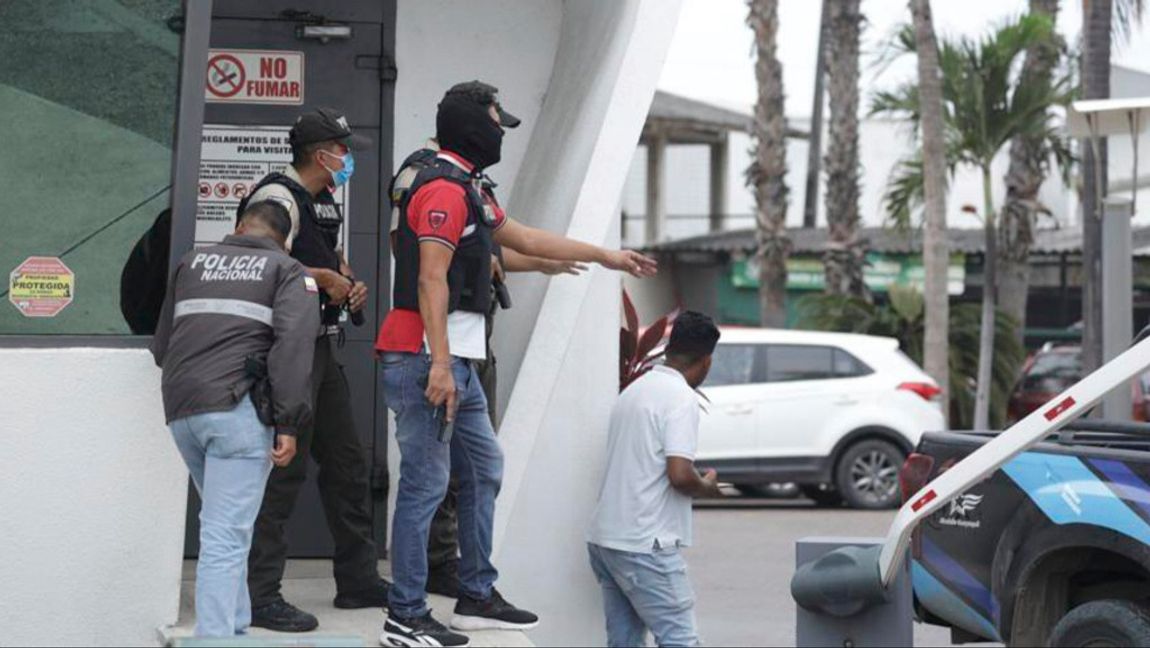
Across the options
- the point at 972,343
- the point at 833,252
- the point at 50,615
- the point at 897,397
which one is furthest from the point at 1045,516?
the point at 833,252

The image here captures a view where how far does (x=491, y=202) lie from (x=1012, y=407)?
15873 mm

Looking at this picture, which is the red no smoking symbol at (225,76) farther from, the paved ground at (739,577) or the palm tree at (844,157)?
the palm tree at (844,157)

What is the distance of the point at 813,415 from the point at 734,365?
90cm

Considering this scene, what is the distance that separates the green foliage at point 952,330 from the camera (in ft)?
82.1

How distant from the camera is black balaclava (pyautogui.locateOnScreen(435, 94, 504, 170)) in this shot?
754 centimetres

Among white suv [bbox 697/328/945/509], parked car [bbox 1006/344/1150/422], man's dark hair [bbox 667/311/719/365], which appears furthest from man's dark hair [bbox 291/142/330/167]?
parked car [bbox 1006/344/1150/422]

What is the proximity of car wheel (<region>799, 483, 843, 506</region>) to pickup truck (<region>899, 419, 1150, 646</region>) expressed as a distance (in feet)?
35.1

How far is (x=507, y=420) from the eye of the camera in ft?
28.1

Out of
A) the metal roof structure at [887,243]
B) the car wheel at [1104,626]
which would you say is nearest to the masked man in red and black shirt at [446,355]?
the car wheel at [1104,626]

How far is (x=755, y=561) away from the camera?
15.4 meters

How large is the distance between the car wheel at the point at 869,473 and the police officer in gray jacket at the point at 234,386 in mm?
13057

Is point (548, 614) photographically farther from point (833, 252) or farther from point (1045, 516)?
point (833, 252)

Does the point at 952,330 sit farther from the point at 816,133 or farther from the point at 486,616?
the point at 486,616

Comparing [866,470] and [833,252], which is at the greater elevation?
[833,252]
